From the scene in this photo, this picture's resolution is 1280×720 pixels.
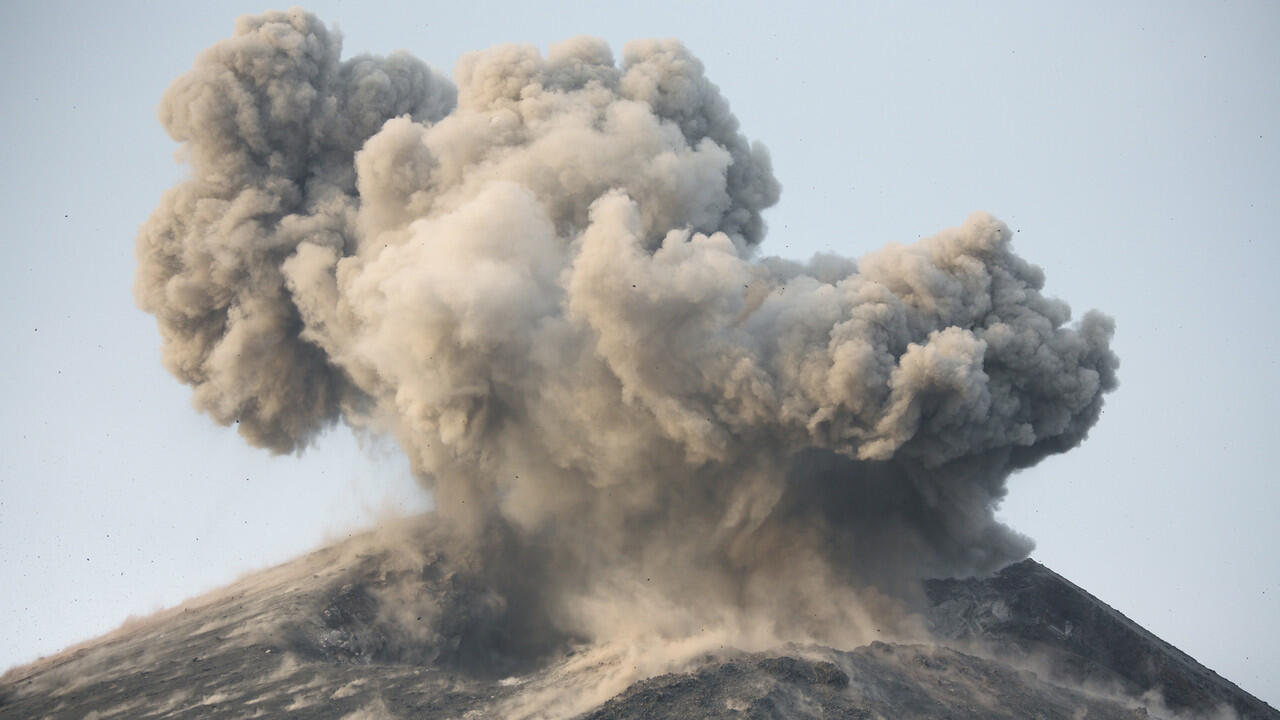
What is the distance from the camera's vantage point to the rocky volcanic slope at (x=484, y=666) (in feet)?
162

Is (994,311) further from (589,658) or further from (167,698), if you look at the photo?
(167,698)

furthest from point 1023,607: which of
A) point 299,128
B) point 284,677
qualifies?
point 299,128

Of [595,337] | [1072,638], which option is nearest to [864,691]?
[1072,638]

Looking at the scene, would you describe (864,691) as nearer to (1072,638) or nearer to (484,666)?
(1072,638)

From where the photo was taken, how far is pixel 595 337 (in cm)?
5947

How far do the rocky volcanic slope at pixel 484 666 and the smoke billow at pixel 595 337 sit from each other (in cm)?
294

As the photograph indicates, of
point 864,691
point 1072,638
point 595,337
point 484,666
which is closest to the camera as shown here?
point 864,691

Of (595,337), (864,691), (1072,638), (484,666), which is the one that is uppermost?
(595,337)

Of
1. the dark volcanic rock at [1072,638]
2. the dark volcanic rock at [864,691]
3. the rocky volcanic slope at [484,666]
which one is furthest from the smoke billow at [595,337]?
the dark volcanic rock at [864,691]

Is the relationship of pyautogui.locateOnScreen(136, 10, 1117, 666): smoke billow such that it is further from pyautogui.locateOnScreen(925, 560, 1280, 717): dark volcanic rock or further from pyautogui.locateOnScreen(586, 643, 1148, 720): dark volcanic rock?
pyautogui.locateOnScreen(586, 643, 1148, 720): dark volcanic rock

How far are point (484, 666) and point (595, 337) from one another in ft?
40.9

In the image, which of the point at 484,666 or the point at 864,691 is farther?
the point at 484,666

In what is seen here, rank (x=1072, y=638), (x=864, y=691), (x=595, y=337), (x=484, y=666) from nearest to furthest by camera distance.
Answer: (x=864, y=691) → (x=595, y=337) → (x=484, y=666) → (x=1072, y=638)

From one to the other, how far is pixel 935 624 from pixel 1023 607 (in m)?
4.08
